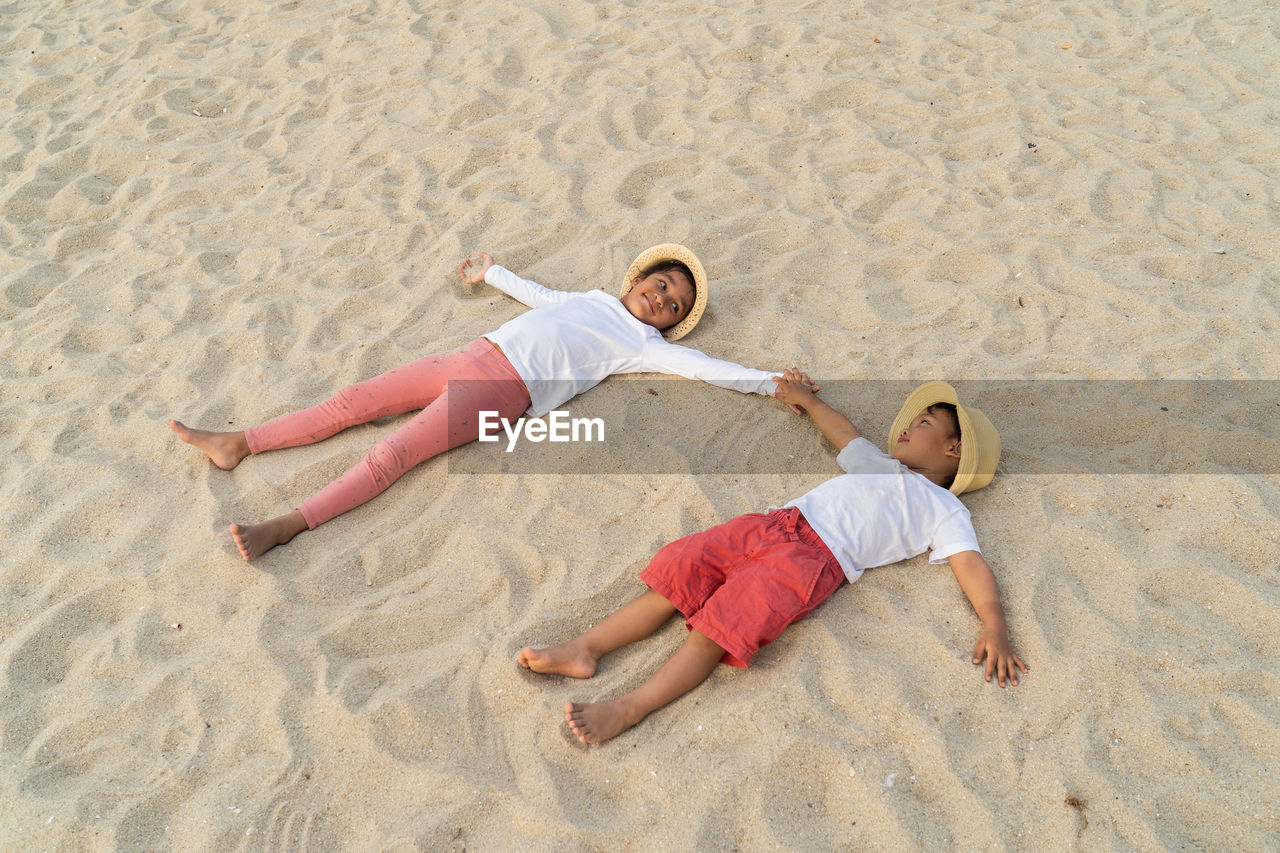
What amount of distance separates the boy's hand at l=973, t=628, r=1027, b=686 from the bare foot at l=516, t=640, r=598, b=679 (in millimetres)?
1127

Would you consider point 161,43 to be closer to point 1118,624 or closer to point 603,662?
point 603,662

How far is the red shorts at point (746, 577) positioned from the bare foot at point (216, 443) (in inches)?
64.5

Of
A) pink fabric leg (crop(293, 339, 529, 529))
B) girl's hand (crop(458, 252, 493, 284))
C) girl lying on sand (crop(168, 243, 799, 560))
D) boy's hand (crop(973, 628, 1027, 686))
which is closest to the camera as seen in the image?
boy's hand (crop(973, 628, 1027, 686))

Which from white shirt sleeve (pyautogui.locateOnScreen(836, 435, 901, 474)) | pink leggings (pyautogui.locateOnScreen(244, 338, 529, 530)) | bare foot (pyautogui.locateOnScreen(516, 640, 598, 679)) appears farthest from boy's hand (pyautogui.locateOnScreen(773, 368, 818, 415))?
bare foot (pyautogui.locateOnScreen(516, 640, 598, 679))

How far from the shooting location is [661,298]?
3.61m

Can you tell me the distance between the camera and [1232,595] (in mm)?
2584

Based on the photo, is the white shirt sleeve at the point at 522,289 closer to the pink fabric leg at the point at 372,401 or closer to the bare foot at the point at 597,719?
the pink fabric leg at the point at 372,401

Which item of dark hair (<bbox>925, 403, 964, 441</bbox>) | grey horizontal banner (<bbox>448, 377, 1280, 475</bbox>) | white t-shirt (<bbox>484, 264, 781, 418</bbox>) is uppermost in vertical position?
white t-shirt (<bbox>484, 264, 781, 418</bbox>)

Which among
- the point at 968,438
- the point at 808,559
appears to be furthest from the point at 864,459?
the point at 808,559

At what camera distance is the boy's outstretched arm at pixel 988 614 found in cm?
242

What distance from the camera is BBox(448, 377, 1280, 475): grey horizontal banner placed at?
3.10m

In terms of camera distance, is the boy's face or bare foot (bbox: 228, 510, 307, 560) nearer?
bare foot (bbox: 228, 510, 307, 560)

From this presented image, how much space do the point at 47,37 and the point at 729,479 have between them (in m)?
6.25

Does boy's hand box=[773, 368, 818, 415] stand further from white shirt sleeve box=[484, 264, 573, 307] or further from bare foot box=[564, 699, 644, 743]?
bare foot box=[564, 699, 644, 743]
